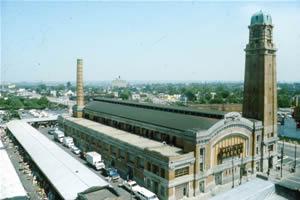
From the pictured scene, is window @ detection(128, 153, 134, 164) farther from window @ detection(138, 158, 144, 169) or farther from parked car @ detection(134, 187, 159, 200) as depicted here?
parked car @ detection(134, 187, 159, 200)

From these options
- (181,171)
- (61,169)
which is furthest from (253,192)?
(61,169)

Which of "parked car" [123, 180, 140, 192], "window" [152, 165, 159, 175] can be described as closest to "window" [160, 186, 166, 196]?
"window" [152, 165, 159, 175]

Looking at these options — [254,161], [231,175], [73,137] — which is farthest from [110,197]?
[73,137]

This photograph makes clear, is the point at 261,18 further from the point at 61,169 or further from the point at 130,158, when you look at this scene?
the point at 61,169

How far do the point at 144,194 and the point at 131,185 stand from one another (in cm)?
522

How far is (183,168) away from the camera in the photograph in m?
48.1

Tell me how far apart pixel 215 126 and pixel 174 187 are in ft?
40.6

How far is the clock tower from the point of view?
2499 inches

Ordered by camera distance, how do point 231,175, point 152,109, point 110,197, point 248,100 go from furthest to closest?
point 152,109
point 248,100
point 231,175
point 110,197

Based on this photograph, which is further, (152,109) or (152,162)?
(152,109)

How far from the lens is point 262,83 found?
210 ft

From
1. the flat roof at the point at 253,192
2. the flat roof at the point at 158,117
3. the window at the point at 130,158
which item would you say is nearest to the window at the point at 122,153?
the window at the point at 130,158

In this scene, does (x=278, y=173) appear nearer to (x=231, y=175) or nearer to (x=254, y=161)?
(x=254, y=161)

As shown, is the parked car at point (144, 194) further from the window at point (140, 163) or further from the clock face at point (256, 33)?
the clock face at point (256, 33)
